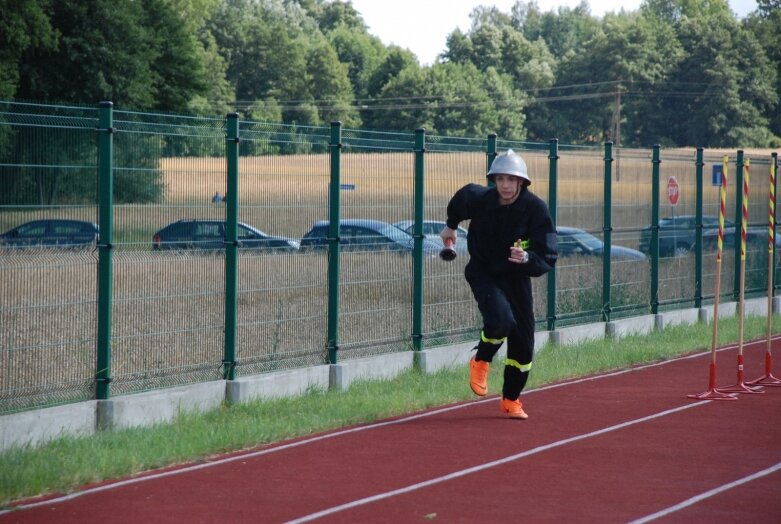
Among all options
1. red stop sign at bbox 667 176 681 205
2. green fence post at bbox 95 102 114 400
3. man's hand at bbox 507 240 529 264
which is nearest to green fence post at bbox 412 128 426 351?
man's hand at bbox 507 240 529 264

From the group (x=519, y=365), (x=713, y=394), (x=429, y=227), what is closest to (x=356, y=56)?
(x=429, y=227)

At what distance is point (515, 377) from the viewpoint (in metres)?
12.1

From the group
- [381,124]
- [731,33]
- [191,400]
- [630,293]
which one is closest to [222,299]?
[191,400]

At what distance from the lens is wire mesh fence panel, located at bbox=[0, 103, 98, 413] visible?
10211 mm

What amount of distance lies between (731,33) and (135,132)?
99696 mm

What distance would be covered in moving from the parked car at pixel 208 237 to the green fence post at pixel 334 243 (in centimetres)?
60

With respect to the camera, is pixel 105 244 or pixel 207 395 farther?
pixel 207 395

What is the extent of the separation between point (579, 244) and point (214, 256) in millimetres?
7954

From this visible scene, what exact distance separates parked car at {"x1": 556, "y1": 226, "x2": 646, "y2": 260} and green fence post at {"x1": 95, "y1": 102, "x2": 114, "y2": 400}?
27.6 feet

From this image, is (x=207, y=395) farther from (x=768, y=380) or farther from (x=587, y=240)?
(x=587, y=240)

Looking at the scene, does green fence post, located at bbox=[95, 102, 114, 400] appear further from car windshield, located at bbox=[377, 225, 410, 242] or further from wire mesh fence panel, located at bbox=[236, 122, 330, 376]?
car windshield, located at bbox=[377, 225, 410, 242]

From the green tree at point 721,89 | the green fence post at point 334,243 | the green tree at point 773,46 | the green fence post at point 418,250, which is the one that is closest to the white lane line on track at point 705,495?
the green fence post at point 334,243

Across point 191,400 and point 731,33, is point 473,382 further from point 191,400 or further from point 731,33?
point 731,33

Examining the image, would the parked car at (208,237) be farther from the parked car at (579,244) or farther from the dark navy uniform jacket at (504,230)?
the parked car at (579,244)
